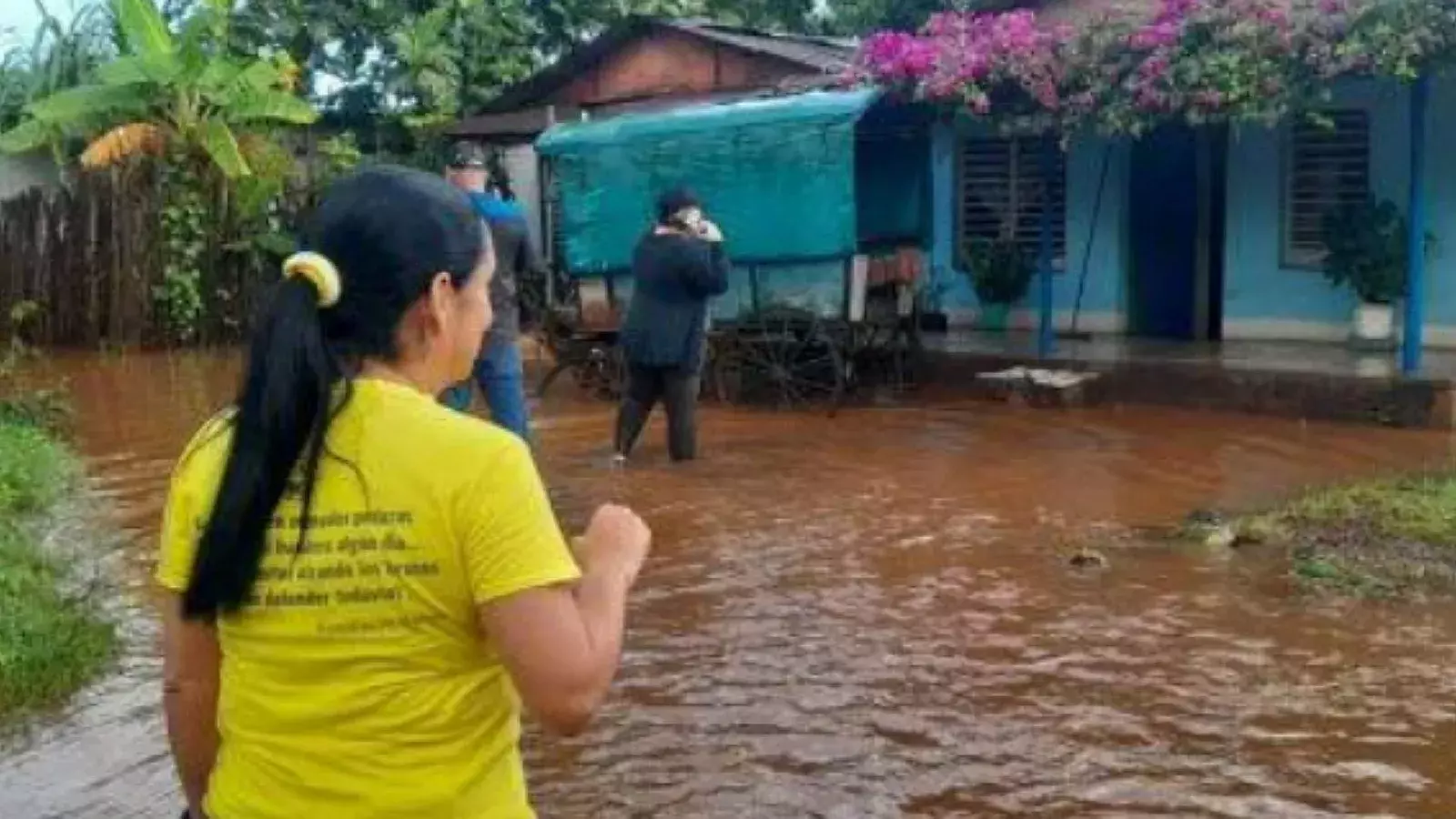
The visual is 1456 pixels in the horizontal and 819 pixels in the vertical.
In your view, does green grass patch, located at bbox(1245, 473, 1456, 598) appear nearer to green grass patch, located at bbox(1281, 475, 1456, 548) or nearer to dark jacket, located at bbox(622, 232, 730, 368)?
green grass patch, located at bbox(1281, 475, 1456, 548)

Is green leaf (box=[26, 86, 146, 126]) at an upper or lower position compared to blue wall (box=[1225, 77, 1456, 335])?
upper

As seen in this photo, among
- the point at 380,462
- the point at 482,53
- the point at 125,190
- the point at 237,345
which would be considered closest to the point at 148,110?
the point at 125,190

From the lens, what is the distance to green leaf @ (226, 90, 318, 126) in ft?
59.5

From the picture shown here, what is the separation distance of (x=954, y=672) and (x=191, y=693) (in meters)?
4.14

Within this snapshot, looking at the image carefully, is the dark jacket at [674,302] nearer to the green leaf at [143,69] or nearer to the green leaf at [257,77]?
the green leaf at [257,77]

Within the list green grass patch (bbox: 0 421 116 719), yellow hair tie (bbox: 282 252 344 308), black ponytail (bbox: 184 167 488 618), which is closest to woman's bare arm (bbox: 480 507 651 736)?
black ponytail (bbox: 184 167 488 618)

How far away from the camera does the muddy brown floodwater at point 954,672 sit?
4906 millimetres

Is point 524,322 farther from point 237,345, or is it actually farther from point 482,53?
point 482,53

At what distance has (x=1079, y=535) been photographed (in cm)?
830

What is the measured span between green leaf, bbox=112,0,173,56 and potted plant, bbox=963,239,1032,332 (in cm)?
863

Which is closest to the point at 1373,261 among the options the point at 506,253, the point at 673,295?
the point at 673,295

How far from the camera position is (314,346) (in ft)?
6.63

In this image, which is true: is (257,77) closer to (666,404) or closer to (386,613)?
(666,404)

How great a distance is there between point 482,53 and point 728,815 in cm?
1796
